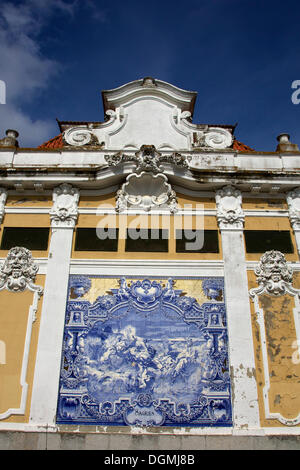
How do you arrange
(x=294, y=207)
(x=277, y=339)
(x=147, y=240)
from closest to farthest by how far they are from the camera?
(x=277, y=339), (x=147, y=240), (x=294, y=207)

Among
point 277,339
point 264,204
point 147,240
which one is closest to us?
point 277,339

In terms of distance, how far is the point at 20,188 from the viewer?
1071 cm

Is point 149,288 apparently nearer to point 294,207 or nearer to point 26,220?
point 26,220

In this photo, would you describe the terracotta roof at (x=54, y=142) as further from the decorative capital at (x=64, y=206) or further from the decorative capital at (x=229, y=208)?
the decorative capital at (x=229, y=208)

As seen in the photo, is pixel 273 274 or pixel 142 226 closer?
pixel 273 274

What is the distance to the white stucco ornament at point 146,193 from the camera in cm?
1054

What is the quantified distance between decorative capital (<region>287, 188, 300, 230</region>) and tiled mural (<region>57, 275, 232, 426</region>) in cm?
266

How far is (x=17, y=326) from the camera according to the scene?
9.08 meters

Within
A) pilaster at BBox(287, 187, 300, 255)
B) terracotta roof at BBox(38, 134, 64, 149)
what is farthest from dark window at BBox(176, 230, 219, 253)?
terracotta roof at BBox(38, 134, 64, 149)

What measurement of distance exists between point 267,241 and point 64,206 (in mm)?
5469

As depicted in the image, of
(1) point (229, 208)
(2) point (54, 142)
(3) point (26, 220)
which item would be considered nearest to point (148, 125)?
(1) point (229, 208)

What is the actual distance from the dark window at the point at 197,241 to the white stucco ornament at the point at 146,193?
803 millimetres

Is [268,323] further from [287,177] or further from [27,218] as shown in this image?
[27,218]

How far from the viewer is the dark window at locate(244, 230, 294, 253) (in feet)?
32.9
